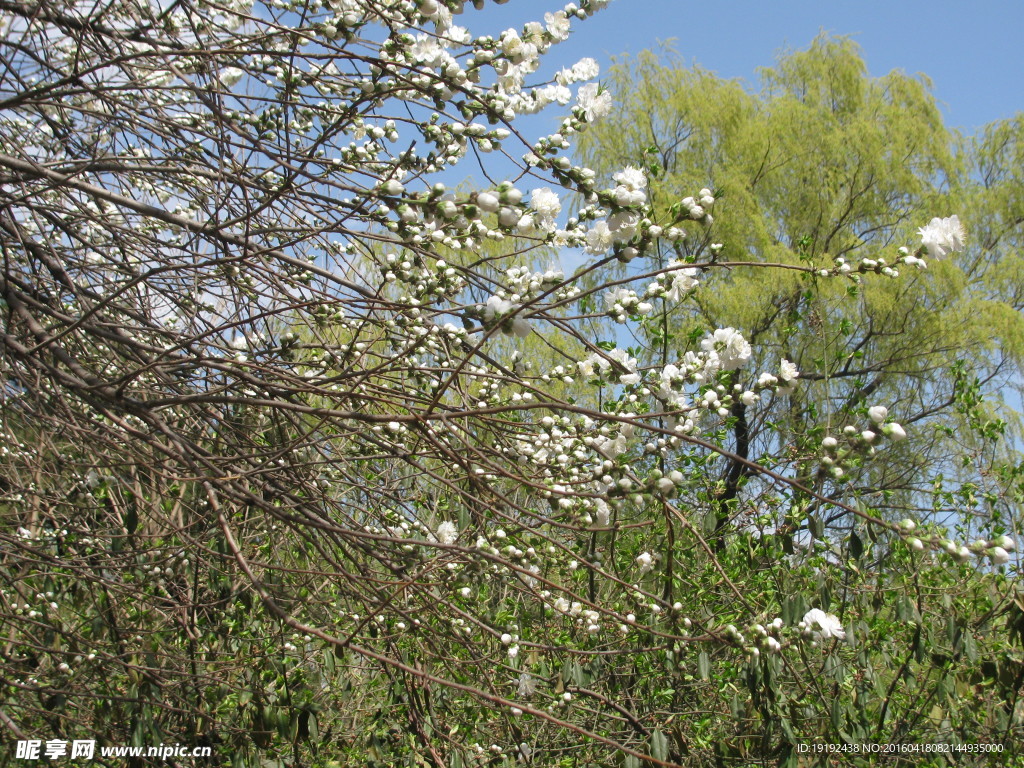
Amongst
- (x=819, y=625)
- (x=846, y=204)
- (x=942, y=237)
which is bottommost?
(x=819, y=625)

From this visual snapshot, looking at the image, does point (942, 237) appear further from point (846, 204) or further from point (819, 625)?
point (846, 204)

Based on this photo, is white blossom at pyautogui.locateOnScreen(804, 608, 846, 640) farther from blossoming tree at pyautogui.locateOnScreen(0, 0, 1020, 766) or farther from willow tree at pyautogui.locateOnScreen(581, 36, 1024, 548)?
willow tree at pyautogui.locateOnScreen(581, 36, 1024, 548)

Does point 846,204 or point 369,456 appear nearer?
point 369,456

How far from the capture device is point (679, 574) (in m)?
2.58

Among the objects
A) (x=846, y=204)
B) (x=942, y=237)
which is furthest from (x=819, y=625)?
(x=846, y=204)

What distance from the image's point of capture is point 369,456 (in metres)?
1.37

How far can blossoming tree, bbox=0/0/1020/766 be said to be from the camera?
1.49 meters

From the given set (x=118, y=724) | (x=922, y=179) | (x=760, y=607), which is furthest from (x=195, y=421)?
(x=922, y=179)

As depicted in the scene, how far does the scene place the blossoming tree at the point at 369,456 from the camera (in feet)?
4.90

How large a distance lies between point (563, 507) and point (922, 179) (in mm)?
10015

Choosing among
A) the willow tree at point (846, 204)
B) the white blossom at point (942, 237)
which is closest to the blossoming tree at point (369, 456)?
the white blossom at point (942, 237)

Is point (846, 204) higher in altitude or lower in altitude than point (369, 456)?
higher

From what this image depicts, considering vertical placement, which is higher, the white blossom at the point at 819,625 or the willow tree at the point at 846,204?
the willow tree at the point at 846,204

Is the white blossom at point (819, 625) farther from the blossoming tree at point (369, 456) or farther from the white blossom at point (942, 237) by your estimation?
the white blossom at point (942, 237)
